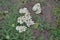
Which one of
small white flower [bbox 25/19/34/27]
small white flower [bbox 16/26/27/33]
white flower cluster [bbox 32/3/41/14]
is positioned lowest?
small white flower [bbox 16/26/27/33]

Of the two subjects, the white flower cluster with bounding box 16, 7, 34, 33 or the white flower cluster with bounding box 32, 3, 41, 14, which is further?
the white flower cluster with bounding box 32, 3, 41, 14

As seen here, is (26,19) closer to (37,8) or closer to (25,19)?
(25,19)

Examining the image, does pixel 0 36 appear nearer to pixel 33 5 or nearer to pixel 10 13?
pixel 10 13

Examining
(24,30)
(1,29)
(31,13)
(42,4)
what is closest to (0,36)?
(1,29)

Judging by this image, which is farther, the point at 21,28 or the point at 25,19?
the point at 25,19

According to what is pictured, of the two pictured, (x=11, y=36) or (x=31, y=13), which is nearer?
(x=11, y=36)

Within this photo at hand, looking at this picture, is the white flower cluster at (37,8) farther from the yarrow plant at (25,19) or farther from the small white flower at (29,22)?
the small white flower at (29,22)

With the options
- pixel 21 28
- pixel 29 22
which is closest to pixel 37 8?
pixel 29 22

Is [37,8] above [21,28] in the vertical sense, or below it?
above

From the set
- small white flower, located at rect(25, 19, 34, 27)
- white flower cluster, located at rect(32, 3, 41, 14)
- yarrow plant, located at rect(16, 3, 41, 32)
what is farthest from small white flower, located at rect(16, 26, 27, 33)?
white flower cluster, located at rect(32, 3, 41, 14)

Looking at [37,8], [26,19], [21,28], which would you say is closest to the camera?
[21,28]

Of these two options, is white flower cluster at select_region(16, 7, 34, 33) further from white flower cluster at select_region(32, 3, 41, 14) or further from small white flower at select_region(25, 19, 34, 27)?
white flower cluster at select_region(32, 3, 41, 14)
